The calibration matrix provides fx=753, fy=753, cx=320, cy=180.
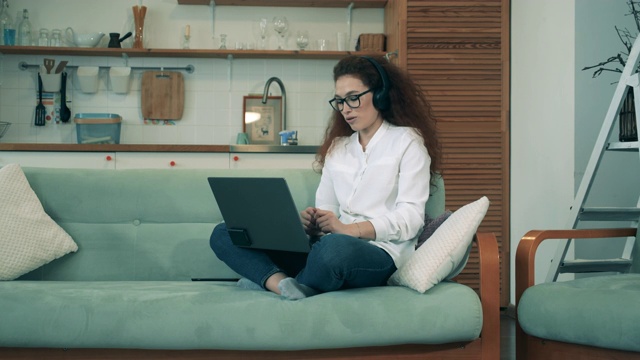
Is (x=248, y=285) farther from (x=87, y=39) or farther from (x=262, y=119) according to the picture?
(x=87, y=39)

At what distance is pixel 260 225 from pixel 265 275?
0.50 ft

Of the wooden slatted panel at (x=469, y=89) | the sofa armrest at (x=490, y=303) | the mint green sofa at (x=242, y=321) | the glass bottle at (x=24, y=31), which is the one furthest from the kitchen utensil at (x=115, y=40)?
the sofa armrest at (x=490, y=303)

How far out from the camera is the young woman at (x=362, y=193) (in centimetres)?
206

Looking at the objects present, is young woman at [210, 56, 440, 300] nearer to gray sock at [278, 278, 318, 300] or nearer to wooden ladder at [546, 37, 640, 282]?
gray sock at [278, 278, 318, 300]

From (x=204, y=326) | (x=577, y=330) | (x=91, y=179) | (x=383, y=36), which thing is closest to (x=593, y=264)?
(x=577, y=330)

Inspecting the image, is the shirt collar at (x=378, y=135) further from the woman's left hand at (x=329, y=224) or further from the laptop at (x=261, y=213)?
the laptop at (x=261, y=213)

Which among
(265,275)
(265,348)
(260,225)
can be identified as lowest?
(265,348)

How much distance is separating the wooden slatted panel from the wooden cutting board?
1.72 meters

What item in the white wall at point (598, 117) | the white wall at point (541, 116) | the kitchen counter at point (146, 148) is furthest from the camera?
the kitchen counter at point (146, 148)

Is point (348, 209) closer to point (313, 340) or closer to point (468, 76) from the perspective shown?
point (313, 340)

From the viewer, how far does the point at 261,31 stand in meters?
5.25

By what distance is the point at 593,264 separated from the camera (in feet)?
10.1

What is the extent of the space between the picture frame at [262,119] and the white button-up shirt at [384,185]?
8.96 feet

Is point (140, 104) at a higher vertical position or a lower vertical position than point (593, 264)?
higher
